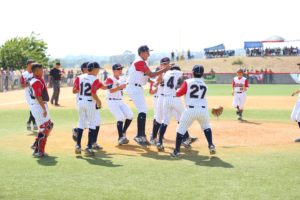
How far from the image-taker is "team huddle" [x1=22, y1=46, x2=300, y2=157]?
29.9 feet

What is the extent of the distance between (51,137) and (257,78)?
40.2 metres

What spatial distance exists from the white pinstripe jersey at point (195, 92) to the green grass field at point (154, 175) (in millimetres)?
1165

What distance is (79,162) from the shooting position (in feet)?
28.3

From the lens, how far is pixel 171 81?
10219 mm

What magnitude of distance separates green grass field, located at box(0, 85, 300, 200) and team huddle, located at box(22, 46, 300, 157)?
534mm

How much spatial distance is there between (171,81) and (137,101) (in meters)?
1.08

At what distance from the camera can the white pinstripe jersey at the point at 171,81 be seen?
400 inches

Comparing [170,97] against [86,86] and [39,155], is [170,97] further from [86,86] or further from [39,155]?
[39,155]

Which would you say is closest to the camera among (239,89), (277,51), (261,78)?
(239,89)

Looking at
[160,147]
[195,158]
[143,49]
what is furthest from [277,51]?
[195,158]

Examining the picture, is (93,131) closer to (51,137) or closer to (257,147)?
(51,137)

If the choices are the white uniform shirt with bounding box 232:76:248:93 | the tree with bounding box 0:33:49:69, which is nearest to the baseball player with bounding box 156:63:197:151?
the white uniform shirt with bounding box 232:76:248:93

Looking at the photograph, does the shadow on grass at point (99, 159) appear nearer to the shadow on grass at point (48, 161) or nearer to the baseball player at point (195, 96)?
the shadow on grass at point (48, 161)

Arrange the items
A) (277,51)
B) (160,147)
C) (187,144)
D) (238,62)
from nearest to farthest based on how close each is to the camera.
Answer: (160,147) < (187,144) < (238,62) < (277,51)
